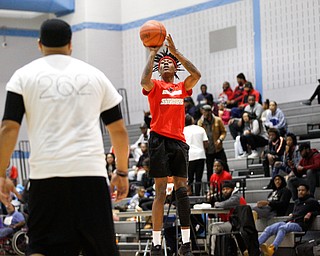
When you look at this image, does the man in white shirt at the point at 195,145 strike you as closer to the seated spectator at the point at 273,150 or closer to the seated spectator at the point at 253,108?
the seated spectator at the point at 273,150

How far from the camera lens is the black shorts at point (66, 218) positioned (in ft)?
15.4

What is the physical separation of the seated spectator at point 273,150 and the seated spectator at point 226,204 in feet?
8.37

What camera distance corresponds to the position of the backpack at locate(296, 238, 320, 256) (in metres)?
12.3

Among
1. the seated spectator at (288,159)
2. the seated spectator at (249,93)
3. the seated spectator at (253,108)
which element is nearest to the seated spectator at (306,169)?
the seated spectator at (288,159)

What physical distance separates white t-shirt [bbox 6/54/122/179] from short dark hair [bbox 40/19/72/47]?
0.55 ft

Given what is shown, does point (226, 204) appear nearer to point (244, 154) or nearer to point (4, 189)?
point (244, 154)

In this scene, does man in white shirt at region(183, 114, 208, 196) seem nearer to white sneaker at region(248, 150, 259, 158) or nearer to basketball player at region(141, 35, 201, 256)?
white sneaker at region(248, 150, 259, 158)

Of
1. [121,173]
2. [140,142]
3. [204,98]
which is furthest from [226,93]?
[121,173]

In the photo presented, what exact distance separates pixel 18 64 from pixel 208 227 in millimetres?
14664

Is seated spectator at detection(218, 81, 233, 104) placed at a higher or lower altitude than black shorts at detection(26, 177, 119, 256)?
higher

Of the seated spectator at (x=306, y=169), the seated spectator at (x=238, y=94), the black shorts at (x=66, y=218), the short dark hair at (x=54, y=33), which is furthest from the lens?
the seated spectator at (x=238, y=94)

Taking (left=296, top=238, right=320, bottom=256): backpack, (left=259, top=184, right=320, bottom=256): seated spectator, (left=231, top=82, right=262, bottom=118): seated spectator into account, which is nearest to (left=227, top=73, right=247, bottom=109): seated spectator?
(left=231, top=82, right=262, bottom=118): seated spectator

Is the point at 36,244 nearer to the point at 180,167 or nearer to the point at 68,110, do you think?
the point at 68,110

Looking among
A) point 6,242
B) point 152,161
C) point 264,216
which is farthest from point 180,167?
point 6,242
